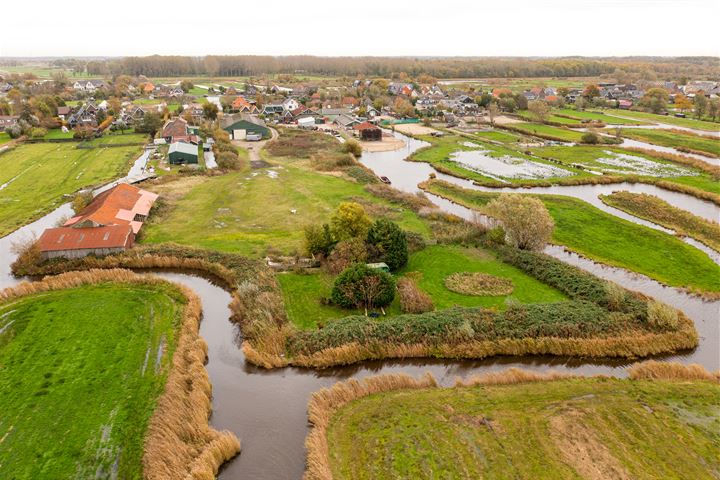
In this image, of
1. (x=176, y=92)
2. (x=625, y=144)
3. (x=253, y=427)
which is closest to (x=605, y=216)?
(x=253, y=427)

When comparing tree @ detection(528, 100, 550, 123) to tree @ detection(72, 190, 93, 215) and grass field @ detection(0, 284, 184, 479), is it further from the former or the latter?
grass field @ detection(0, 284, 184, 479)

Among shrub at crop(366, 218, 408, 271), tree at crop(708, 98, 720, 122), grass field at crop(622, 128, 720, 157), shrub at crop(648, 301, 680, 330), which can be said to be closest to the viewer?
shrub at crop(648, 301, 680, 330)

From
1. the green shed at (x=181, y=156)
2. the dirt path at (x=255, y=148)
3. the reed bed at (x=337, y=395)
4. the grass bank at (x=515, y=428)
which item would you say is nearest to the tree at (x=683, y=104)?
the dirt path at (x=255, y=148)

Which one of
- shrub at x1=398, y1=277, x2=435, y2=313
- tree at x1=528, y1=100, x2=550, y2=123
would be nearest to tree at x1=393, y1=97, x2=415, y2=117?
tree at x1=528, y1=100, x2=550, y2=123

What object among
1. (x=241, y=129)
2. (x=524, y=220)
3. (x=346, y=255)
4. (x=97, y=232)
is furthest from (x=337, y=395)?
(x=241, y=129)

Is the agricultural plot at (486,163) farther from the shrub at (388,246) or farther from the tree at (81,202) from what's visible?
the tree at (81,202)

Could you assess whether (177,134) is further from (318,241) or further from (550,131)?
A: (550,131)

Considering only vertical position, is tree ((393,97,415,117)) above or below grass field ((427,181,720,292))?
above
